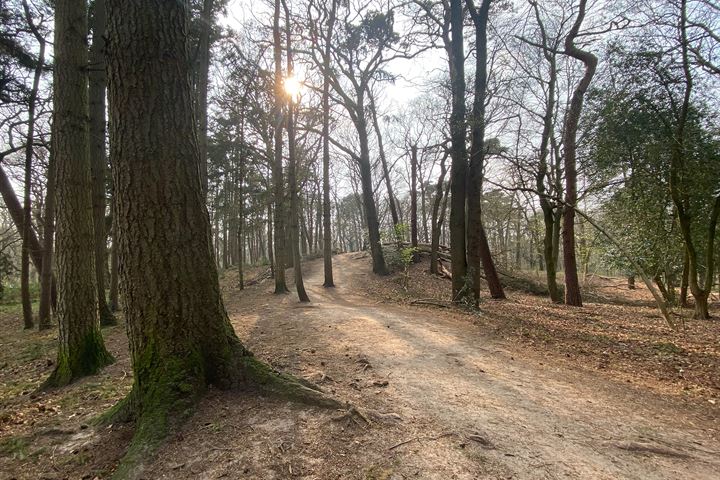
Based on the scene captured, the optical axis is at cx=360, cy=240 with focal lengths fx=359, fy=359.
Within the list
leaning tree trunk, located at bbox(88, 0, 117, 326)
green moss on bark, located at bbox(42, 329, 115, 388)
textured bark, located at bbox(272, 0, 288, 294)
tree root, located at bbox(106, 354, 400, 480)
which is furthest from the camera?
textured bark, located at bbox(272, 0, 288, 294)

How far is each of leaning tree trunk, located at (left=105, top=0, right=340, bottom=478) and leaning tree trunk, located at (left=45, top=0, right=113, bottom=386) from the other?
2.57 metres

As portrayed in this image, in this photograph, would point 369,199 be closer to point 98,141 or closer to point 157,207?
point 98,141

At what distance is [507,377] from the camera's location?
4.39 metres

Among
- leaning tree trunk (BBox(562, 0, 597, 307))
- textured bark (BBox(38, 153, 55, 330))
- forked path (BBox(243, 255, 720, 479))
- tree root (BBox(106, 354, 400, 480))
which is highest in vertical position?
leaning tree trunk (BBox(562, 0, 597, 307))

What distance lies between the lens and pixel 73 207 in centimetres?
→ 503

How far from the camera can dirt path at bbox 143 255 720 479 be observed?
2.47m

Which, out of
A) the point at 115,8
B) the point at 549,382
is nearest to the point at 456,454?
the point at 549,382

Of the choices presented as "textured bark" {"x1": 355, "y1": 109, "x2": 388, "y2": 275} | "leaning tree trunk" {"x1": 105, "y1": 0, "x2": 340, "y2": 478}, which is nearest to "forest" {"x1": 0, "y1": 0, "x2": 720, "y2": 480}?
"leaning tree trunk" {"x1": 105, "y1": 0, "x2": 340, "y2": 478}

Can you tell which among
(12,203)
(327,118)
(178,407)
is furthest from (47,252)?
(327,118)

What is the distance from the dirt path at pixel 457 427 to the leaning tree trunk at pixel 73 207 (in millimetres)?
2463

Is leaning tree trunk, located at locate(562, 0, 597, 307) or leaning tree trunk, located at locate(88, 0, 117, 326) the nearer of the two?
leaning tree trunk, located at locate(88, 0, 117, 326)

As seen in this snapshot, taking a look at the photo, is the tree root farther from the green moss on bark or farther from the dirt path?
the green moss on bark

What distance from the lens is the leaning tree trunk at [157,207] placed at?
2.94 meters

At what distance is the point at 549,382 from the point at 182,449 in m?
3.97
